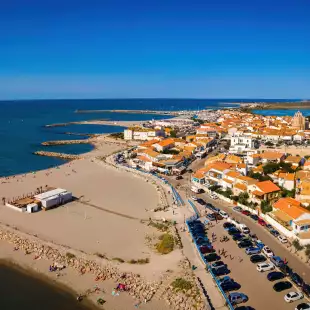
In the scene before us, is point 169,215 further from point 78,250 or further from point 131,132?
point 131,132

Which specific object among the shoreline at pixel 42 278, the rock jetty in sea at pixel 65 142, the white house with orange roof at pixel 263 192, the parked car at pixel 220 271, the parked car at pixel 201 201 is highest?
the white house with orange roof at pixel 263 192

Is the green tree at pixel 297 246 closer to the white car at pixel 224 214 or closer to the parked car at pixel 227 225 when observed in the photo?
the parked car at pixel 227 225

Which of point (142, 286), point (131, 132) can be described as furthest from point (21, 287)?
point (131, 132)

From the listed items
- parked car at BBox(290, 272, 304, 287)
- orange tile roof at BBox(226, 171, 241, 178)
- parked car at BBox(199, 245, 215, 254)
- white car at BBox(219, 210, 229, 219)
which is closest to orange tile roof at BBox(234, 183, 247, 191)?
orange tile roof at BBox(226, 171, 241, 178)

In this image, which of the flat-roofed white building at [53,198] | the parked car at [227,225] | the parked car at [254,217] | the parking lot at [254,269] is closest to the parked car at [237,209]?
the parked car at [254,217]

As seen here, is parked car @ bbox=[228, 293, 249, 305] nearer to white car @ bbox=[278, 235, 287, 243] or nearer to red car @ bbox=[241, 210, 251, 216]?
white car @ bbox=[278, 235, 287, 243]

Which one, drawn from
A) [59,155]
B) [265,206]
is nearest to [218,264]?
[265,206]
